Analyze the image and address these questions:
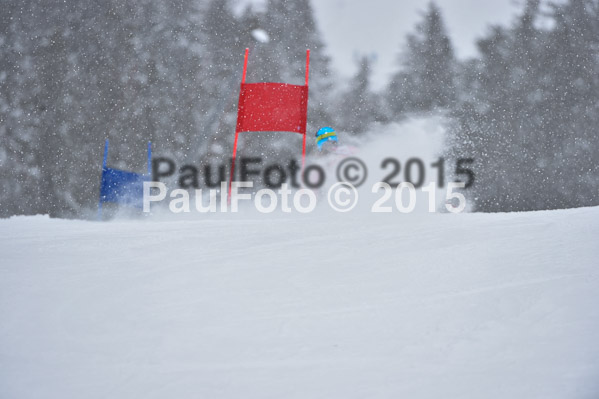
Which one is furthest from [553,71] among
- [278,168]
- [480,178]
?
[278,168]

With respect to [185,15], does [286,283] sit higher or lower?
lower

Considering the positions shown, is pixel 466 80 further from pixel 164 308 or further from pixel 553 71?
pixel 164 308

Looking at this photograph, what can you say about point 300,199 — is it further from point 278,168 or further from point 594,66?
point 594,66

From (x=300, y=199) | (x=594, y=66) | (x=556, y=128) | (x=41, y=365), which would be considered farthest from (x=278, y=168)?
(x=41, y=365)

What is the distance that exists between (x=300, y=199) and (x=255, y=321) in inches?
303

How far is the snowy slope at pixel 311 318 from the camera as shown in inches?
64.9

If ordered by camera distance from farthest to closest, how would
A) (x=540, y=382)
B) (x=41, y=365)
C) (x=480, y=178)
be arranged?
1. (x=480, y=178)
2. (x=41, y=365)
3. (x=540, y=382)

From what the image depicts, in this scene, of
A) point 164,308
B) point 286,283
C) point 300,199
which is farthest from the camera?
point 300,199

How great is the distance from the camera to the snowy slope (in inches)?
64.9

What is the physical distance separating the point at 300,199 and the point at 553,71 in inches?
292

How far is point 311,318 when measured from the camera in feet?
7.27

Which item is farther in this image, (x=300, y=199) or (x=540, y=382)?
(x=300, y=199)

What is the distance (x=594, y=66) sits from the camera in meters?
11.4

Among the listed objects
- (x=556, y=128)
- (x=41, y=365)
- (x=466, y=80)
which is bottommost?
(x=41, y=365)
